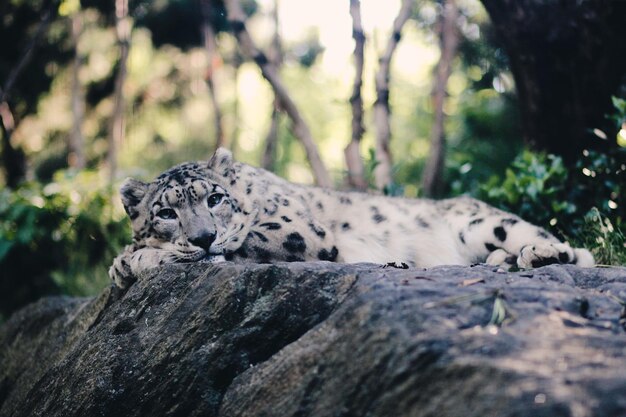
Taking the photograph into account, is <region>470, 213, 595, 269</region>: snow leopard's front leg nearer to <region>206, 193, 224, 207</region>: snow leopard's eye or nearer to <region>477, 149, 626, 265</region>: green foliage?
<region>477, 149, 626, 265</region>: green foliage

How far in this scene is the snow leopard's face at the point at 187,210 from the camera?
535 centimetres

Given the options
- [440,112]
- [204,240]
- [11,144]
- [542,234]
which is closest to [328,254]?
[204,240]

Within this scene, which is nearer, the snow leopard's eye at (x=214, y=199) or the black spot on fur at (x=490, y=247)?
the snow leopard's eye at (x=214, y=199)

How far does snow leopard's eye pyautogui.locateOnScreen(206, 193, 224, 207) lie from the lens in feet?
18.8

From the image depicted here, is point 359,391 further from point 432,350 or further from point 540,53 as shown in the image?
point 540,53

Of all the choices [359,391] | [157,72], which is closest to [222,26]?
[157,72]

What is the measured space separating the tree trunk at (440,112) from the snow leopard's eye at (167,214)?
230 inches

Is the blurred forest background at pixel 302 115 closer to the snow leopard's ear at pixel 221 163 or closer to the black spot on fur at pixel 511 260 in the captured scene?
the black spot on fur at pixel 511 260

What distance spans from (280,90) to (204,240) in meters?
5.42

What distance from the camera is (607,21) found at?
8.31m

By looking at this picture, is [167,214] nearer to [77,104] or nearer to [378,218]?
[378,218]

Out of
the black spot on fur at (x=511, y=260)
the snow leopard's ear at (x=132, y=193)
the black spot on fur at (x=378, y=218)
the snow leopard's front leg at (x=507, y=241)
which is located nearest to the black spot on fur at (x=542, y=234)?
the snow leopard's front leg at (x=507, y=241)

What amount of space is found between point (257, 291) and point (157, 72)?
51.7 ft

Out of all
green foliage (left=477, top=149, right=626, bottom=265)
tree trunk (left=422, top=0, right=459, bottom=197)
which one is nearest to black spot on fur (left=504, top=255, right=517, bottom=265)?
green foliage (left=477, top=149, right=626, bottom=265)
